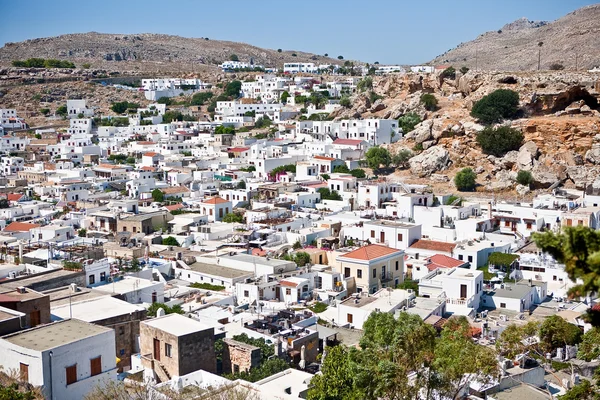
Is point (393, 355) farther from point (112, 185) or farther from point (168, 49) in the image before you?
point (168, 49)

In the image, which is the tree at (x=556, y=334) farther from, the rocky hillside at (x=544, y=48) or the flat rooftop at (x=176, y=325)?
the rocky hillside at (x=544, y=48)

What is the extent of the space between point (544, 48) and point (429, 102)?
109 feet

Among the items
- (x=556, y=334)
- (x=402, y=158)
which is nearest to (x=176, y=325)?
(x=556, y=334)

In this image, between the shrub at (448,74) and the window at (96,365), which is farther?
the shrub at (448,74)

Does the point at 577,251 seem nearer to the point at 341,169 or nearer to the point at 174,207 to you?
the point at 174,207

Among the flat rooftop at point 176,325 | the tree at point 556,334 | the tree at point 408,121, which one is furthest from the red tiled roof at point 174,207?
the tree at point 556,334

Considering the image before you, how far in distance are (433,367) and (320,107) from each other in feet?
178

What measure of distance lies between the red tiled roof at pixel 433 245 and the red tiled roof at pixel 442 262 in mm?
1293

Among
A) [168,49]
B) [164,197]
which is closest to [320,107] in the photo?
[164,197]

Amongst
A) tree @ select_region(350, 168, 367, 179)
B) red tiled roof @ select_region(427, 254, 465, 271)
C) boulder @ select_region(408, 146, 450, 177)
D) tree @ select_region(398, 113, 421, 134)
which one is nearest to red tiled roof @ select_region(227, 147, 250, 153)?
tree @ select_region(350, 168, 367, 179)

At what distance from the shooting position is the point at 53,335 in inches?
472

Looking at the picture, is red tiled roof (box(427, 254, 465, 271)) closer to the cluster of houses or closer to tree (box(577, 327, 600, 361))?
the cluster of houses

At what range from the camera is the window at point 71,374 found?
11367 mm

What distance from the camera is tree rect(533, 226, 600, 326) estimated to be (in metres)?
5.95
